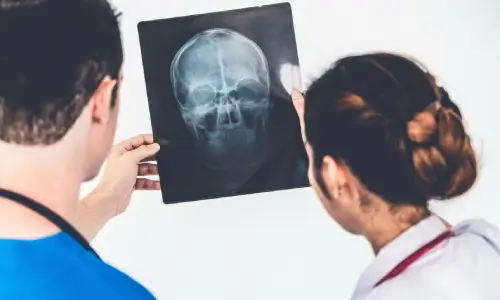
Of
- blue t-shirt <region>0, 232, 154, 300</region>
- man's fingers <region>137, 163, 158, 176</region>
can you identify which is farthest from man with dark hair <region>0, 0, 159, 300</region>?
man's fingers <region>137, 163, 158, 176</region>

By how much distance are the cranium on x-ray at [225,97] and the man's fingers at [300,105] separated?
0.13 ft

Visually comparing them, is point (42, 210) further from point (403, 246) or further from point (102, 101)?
point (403, 246)

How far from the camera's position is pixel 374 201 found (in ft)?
2.95

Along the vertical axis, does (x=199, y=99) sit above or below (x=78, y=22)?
below

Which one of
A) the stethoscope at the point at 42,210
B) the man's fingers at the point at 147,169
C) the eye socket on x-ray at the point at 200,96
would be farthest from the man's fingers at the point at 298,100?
the stethoscope at the point at 42,210

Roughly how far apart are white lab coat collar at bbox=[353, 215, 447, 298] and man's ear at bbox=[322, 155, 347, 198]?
0.10m

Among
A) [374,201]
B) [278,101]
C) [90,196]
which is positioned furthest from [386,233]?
[90,196]

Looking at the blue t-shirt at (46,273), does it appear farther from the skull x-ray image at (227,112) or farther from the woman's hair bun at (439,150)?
the woman's hair bun at (439,150)

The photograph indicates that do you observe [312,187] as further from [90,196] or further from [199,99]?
[90,196]

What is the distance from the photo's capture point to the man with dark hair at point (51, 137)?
830mm

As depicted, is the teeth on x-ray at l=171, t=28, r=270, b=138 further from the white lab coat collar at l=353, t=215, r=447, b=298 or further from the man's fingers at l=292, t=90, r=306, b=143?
the white lab coat collar at l=353, t=215, r=447, b=298

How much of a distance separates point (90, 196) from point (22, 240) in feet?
0.54

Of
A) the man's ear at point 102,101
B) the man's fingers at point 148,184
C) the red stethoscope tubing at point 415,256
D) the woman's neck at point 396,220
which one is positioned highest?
the man's ear at point 102,101

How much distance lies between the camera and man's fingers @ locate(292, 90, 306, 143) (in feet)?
3.26
